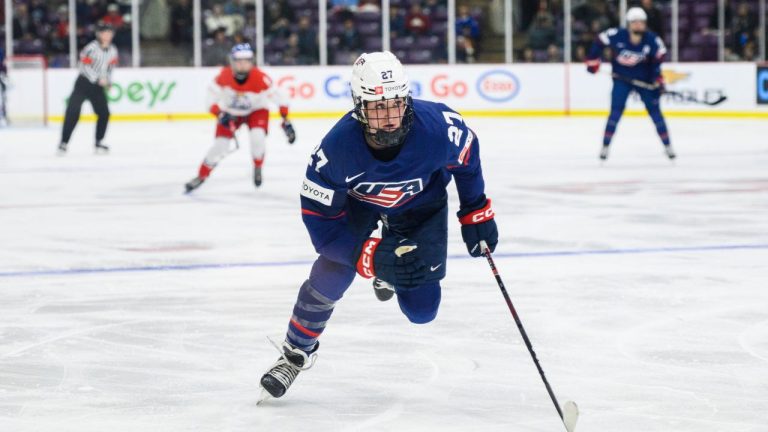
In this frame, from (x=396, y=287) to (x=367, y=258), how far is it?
5.2 inches

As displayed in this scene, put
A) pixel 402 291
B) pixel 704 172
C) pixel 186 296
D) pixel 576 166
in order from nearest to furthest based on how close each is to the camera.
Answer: pixel 402 291
pixel 186 296
pixel 704 172
pixel 576 166

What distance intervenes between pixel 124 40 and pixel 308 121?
8.75 feet

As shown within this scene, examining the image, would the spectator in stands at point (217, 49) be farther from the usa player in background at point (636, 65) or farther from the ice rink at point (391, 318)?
the ice rink at point (391, 318)

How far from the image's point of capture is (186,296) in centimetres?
516

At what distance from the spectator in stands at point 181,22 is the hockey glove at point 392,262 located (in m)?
14.4

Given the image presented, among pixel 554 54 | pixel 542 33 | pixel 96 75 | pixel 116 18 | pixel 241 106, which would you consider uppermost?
pixel 116 18

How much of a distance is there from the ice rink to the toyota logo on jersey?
53 centimetres

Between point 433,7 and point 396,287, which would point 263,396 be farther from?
point 433,7

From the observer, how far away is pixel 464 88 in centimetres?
1775

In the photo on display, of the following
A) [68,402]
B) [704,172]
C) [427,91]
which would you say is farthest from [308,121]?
[68,402]

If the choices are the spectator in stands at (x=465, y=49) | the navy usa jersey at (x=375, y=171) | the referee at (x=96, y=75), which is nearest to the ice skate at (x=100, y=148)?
the referee at (x=96, y=75)

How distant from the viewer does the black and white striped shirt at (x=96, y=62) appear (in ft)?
43.8

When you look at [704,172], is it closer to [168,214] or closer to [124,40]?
[168,214]

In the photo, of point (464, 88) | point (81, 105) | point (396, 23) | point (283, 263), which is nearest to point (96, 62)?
point (81, 105)
